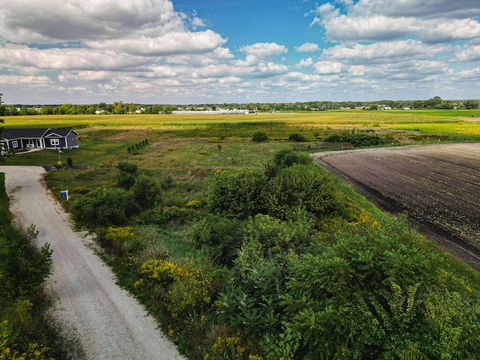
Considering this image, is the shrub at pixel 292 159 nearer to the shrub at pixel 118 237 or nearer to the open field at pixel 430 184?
the open field at pixel 430 184

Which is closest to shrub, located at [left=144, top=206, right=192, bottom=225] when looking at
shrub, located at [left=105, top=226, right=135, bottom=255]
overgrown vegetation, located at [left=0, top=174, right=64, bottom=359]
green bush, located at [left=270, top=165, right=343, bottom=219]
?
shrub, located at [left=105, top=226, right=135, bottom=255]

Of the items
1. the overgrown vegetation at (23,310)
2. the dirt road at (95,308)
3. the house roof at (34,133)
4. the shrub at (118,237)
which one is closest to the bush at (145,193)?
the shrub at (118,237)

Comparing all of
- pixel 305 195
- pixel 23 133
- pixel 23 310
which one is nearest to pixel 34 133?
pixel 23 133

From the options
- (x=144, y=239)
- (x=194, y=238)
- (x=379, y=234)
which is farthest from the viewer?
(x=144, y=239)

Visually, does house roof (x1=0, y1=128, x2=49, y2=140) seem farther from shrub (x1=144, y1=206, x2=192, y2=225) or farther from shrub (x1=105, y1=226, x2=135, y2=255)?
shrub (x1=105, y1=226, x2=135, y2=255)

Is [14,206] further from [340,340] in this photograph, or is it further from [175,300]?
[340,340]

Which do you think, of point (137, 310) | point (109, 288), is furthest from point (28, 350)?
point (109, 288)
